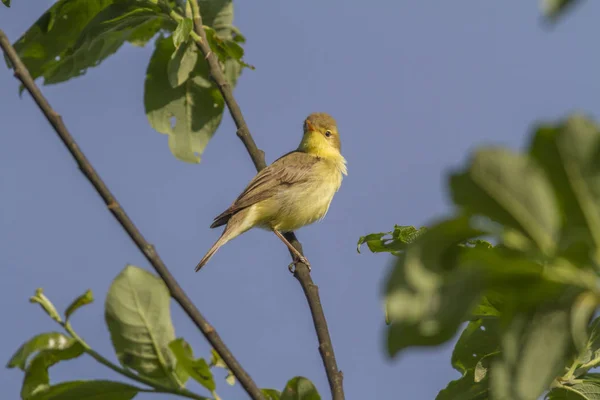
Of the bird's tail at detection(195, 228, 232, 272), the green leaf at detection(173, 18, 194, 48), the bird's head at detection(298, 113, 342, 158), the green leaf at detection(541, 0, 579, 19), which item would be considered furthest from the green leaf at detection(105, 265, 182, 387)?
the bird's head at detection(298, 113, 342, 158)

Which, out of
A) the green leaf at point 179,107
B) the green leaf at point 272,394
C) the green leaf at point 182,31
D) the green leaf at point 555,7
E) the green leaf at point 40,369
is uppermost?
the green leaf at point 182,31

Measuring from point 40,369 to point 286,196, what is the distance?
6004 millimetres

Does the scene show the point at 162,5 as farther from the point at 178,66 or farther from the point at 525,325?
the point at 525,325

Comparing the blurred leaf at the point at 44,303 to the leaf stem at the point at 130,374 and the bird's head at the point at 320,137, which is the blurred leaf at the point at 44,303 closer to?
the leaf stem at the point at 130,374

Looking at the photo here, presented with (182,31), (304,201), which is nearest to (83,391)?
(182,31)

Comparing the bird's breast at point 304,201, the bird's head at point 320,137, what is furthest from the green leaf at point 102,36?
the bird's head at point 320,137

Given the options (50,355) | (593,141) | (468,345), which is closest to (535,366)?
(593,141)

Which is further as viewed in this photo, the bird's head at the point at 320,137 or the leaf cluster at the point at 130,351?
the bird's head at the point at 320,137

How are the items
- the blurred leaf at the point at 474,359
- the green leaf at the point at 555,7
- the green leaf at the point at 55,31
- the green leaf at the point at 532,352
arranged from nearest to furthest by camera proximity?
the green leaf at the point at 555,7, the green leaf at the point at 532,352, the blurred leaf at the point at 474,359, the green leaf at the point at 55,31

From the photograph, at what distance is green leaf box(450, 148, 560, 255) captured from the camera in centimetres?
101

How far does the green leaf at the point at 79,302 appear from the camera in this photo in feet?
6.02

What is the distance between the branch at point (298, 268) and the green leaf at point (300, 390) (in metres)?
0.48

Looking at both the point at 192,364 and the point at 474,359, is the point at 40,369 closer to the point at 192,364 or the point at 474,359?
the point at 192,364

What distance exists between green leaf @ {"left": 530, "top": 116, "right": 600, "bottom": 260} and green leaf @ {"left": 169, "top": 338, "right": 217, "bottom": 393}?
3.30 feet
